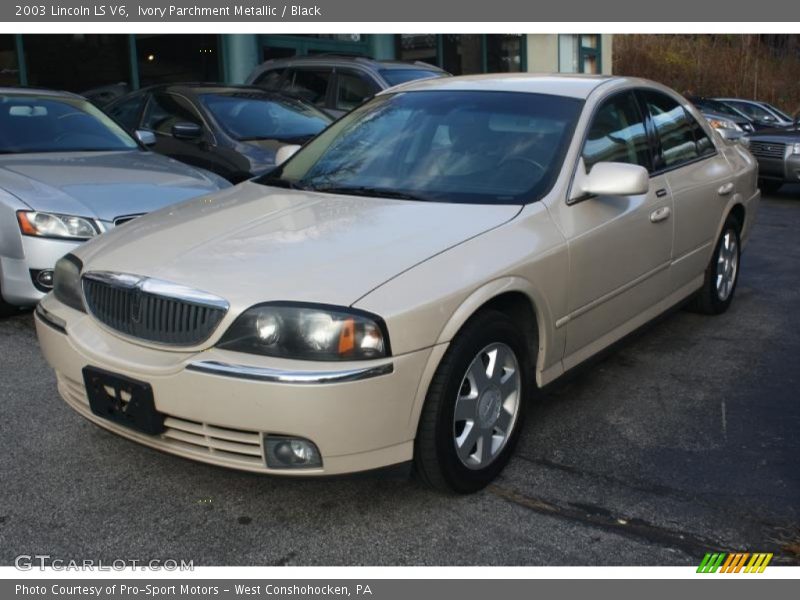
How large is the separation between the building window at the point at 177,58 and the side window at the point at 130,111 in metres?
4.39

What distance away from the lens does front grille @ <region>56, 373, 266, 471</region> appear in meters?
3.09

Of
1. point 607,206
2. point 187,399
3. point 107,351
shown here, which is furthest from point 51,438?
point 607,206

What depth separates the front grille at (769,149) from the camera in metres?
12.5

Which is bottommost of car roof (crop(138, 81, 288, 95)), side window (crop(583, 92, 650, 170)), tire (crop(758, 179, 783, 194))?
tire (crop(758, 179, 783, 194))

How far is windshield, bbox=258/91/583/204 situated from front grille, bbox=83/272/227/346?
1.17 metres

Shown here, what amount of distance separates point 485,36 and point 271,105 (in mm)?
12554

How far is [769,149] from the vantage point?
41.4 feet

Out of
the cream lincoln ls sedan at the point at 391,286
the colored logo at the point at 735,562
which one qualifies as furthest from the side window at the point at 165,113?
the colored logo at the point at 735,562

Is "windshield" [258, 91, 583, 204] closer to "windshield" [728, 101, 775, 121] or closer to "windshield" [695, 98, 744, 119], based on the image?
"windshield" [695, 98, 744, 119]

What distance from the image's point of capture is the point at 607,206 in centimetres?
422

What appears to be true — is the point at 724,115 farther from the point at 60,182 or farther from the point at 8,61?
the point at 60,182

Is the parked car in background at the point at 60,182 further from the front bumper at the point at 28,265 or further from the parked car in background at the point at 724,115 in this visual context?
the parked car in background at the point at 724,115

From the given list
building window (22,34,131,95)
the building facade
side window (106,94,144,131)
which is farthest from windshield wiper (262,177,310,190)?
building window (22,34,131,95)

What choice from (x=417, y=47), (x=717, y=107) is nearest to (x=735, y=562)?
(x=417, y=47)
